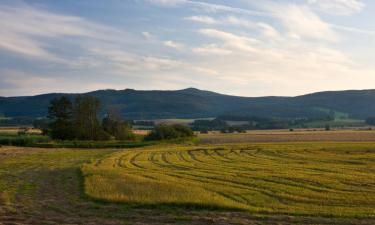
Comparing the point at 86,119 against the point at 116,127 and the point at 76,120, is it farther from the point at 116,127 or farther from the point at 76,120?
the point at 116,127

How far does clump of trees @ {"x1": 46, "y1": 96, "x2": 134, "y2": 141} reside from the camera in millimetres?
109062

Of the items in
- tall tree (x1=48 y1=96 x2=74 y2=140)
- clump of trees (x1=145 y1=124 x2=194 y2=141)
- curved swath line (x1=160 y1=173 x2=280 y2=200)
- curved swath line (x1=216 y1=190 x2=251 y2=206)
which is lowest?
curved swath line (x1=216 y1=190 x2=251 y2=206)

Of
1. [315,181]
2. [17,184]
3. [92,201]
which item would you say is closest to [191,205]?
[92,201]

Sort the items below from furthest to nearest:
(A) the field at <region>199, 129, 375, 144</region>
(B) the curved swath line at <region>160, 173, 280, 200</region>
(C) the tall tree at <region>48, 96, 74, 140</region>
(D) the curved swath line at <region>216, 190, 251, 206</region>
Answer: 1. (C) the tall tree at <region>48, 96, 74, 140</region>
2. (A) the field at <region>199, 129, 375, 144</region>
3. (B) the curved swath line at <region>160, 173, 280, 200</region>
4. (D) the curved swath line at <region>216, 190, 251, 206</region>

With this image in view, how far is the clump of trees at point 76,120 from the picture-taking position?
10906cm

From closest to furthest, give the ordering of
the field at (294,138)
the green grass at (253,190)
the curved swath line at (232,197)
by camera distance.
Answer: the green grass at (253,190)
the curved swath line at (232,197)
the field at (294,138)

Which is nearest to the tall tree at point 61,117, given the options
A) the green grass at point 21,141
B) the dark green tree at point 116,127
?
the green grass at point 21,141

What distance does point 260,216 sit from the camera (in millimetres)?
19188

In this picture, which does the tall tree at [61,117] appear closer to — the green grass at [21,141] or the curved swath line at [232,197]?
the green grass at [21,141]

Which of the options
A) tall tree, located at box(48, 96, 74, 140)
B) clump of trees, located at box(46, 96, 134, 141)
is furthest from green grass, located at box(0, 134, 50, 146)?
clump of trees, located at box(46, 96, 134, 141)

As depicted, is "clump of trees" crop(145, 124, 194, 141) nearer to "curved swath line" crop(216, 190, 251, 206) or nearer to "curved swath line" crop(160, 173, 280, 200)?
"curved swath line" crop(160, 173, 280, 200)

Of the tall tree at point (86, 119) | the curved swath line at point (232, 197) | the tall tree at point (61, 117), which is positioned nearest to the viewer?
the curved swath line at point (232, 197)

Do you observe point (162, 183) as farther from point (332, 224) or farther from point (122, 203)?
point (332, 224)

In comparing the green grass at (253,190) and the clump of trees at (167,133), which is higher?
the clump of trees at (167,133)
